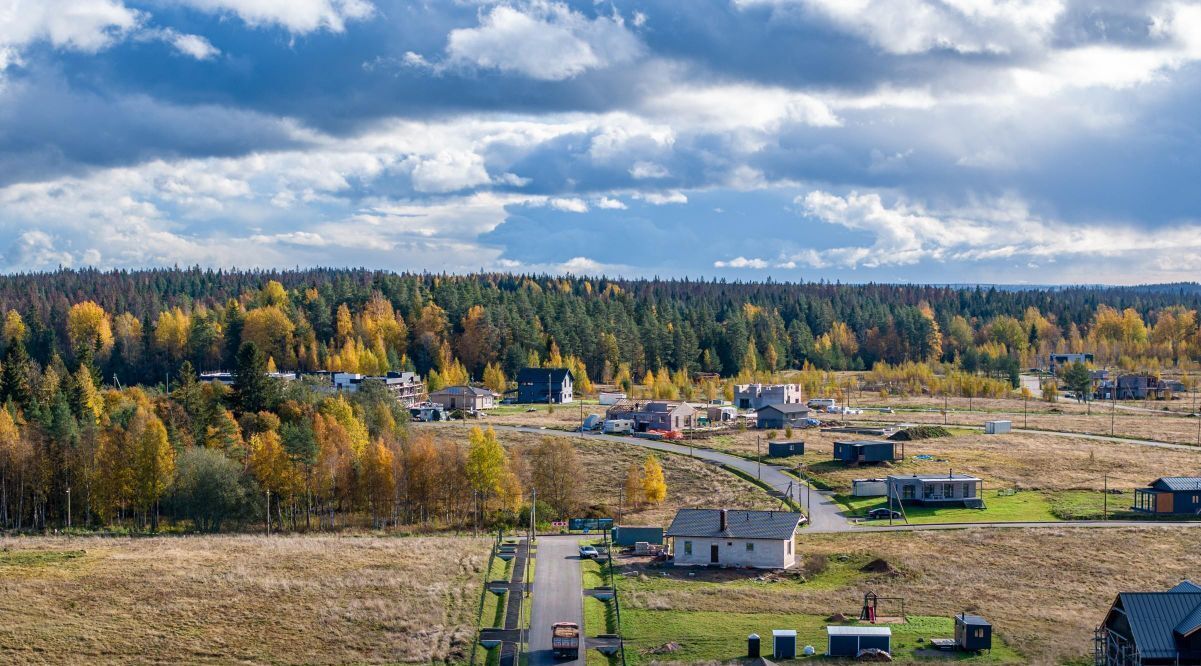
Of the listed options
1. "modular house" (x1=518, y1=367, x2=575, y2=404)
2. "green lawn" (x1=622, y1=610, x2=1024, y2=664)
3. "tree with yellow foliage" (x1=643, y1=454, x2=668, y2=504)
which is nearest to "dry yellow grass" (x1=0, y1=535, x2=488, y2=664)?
"green lawn" (x1=622, y1=610, x2=1024, y2=664)

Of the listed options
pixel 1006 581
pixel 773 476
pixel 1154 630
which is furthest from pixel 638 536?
pixel 1154 630

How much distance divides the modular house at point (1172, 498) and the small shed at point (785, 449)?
29.1m

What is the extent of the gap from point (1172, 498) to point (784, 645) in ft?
130

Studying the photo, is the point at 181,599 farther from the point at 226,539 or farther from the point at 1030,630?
the point at 1030,630

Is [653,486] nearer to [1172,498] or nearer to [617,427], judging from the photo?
[1172,498]

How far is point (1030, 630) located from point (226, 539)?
4445 cm

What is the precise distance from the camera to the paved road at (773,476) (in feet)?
225

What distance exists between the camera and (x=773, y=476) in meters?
83.4

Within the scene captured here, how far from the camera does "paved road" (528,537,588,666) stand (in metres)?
41.5

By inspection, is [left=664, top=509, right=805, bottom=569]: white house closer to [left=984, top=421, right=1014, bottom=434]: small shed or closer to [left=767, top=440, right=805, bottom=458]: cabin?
[left=767, top=440, right=805, bottom=458]: cabin

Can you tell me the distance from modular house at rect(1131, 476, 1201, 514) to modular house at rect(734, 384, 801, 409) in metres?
55.5

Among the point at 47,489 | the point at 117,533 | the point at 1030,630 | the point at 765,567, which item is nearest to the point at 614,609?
the point at 765,567

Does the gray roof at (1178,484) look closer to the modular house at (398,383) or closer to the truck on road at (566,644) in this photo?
the truck on road at (566,644)

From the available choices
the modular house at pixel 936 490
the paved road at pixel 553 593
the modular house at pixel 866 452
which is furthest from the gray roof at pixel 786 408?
the paved road at pixel 553 593
